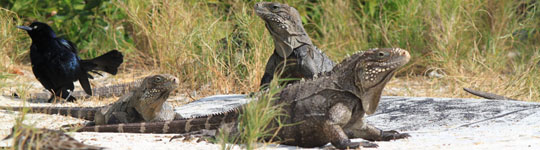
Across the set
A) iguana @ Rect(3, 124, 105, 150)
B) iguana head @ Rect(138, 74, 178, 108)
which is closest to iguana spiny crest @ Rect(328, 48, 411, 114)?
iguana @ Rect(3, 124, 105, 150)

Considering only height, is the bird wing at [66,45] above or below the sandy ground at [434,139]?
above

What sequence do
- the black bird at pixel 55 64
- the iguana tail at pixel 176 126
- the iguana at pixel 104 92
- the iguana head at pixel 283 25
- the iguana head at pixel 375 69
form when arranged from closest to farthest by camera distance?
1. the iguana head at pixel 375 69
2. the iguana tail at pixel 176 126
3. the iguana head at pixel 283 25
4. the black bird at pixel 55 64
5. the iguana at pixel 104 92

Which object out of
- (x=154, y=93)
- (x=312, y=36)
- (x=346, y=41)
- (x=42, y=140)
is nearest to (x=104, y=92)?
(x=154, y=93)

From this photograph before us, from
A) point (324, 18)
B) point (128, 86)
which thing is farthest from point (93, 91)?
point (324, 18)

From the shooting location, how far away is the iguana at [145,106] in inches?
246

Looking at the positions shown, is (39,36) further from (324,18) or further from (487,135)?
(487,135)

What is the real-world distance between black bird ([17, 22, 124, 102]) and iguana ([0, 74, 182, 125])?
1704 millimetres

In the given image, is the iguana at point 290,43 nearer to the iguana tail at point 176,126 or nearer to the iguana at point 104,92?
the iguana tail at point 176,126

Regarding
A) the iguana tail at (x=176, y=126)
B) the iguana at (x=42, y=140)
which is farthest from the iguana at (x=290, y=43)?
the iguana at (x=42, y=140)

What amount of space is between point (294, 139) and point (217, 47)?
Result: 4.10 metres

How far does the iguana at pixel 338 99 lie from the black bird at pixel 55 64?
4048 mm

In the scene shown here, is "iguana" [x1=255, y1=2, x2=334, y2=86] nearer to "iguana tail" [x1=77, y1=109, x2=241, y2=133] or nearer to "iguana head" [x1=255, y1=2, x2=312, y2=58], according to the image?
"iguana head" [x1=255, y1=2, x2=312, y2=58]

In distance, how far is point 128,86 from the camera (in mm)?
8781

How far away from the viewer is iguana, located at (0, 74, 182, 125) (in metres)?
6.26
